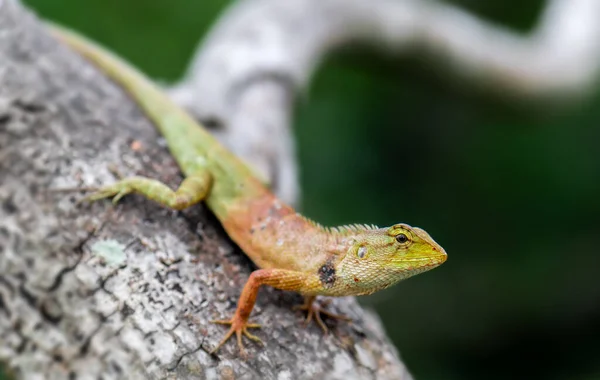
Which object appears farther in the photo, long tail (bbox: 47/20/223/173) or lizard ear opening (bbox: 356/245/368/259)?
long tail (bbox: 47/20/223/173)

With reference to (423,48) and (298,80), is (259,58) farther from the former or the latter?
(423,48)

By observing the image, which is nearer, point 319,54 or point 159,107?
point 159,107

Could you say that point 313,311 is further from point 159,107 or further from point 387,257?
point 159,107

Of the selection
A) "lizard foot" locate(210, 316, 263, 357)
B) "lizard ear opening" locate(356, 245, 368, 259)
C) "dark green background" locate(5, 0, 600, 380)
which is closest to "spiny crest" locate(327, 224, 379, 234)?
"lizard ear opening" locate(356, 245, 368, 259)

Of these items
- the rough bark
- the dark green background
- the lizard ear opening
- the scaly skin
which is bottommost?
the dark green background

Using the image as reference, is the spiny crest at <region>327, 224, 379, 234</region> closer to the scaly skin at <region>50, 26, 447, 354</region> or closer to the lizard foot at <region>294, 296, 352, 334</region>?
the scaly skin at <region>50, 26, 447, 354</region>

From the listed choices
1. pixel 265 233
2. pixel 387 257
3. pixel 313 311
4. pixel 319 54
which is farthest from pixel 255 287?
pixel 319 54
